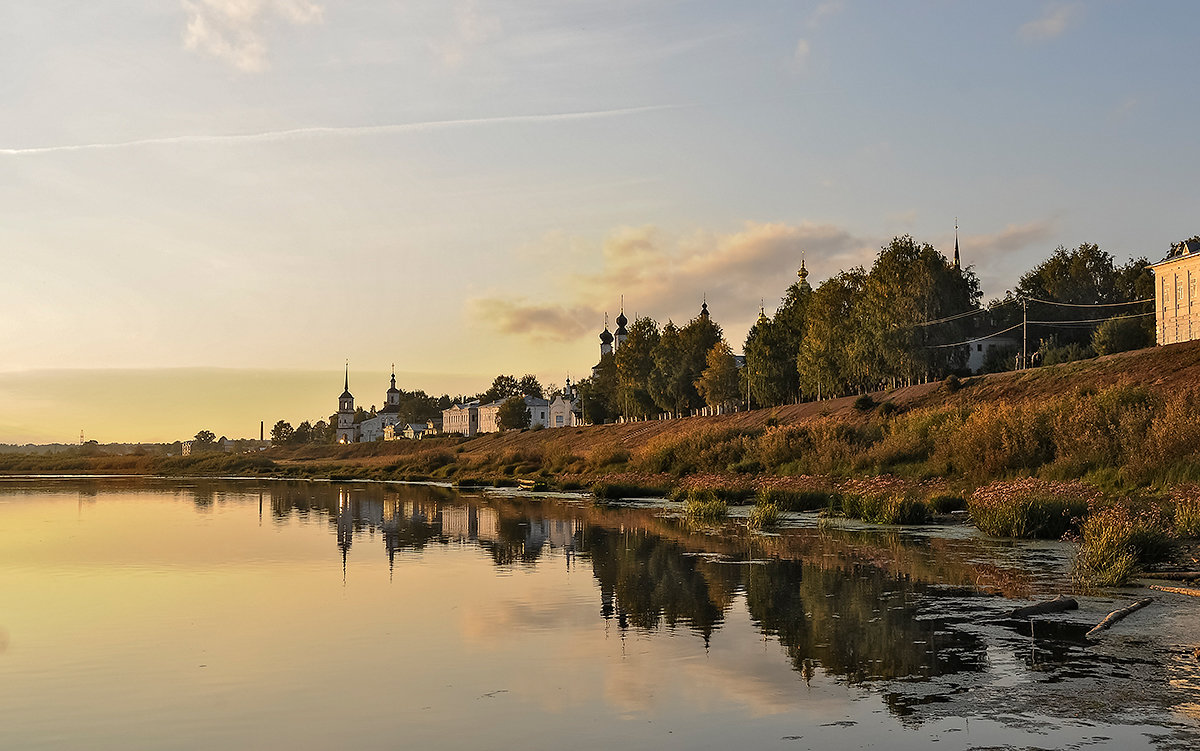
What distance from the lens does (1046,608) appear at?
51.6 feet

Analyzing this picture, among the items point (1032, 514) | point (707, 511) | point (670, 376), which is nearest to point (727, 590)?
point (1032, 514)

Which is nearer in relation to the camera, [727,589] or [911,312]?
[727,589]

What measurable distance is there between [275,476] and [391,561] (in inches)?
3320

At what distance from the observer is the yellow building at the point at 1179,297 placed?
79731 mm

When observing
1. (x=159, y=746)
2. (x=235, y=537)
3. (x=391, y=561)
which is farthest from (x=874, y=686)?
(x=235, y=537)

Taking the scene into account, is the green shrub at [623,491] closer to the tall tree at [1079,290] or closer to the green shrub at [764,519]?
the green shrub at [764,519]

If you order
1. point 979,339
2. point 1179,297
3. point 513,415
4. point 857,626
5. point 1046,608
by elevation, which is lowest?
point 857,626

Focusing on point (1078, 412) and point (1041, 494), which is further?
point (1078, 412)

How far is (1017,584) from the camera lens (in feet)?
62.7

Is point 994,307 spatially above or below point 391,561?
above

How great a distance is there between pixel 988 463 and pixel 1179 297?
175 feet

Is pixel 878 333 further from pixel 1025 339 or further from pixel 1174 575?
pixel 1174 575

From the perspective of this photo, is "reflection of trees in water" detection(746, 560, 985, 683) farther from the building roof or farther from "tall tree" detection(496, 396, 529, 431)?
"tall tree" detection(496, 396, 529, 431)

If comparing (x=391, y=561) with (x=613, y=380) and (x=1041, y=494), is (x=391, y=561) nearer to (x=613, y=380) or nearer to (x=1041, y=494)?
(x=1041, y=494)
